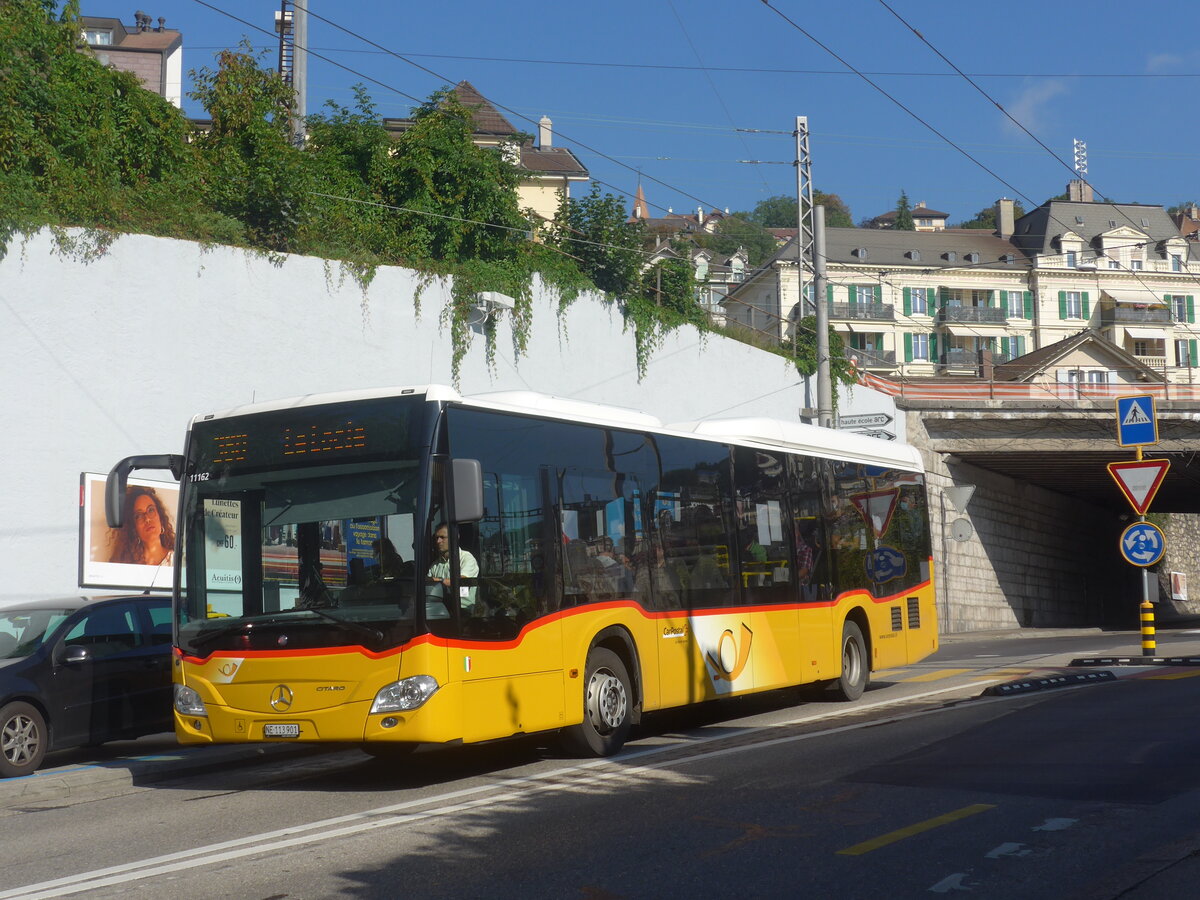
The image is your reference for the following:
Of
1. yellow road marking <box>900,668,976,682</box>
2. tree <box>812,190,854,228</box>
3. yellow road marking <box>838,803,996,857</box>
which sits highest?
tree <box>812,190,854,228</box>

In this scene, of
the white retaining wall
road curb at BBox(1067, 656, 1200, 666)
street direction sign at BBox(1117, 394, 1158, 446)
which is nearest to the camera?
the white retaining wall

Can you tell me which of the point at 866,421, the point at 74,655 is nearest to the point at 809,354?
the point at 866,421

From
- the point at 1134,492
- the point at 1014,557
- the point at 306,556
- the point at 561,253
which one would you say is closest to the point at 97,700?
the point at 306,556

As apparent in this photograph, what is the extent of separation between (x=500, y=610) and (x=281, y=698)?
1596 millimetres

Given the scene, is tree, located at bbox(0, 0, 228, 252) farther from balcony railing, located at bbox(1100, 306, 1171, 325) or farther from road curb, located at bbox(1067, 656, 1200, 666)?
balcony railing, located at bbox(1100, 306, 1171, 325)

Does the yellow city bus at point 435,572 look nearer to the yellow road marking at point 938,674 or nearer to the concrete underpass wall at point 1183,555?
the yellow road marking at point 938,674

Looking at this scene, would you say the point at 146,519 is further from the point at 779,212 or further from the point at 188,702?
the point at 779,212

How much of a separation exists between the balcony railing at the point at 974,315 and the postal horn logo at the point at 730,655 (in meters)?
72.5

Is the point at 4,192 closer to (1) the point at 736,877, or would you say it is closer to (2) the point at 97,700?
(2) the point at 97,700

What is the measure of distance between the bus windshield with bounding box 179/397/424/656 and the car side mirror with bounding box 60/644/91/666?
6.04 ft

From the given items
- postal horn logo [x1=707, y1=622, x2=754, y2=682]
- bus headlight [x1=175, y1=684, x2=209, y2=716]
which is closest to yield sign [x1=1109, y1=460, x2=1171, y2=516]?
postal horn logo [x1=707, y1=622, x2=754, y2=682]

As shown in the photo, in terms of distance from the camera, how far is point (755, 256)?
11538 cm

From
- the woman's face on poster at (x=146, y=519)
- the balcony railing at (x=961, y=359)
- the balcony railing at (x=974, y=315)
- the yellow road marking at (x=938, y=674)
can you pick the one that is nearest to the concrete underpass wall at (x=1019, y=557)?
the yellow road marking at (x=938, y=674)

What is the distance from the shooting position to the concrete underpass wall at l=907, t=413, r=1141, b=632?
1398 inches
